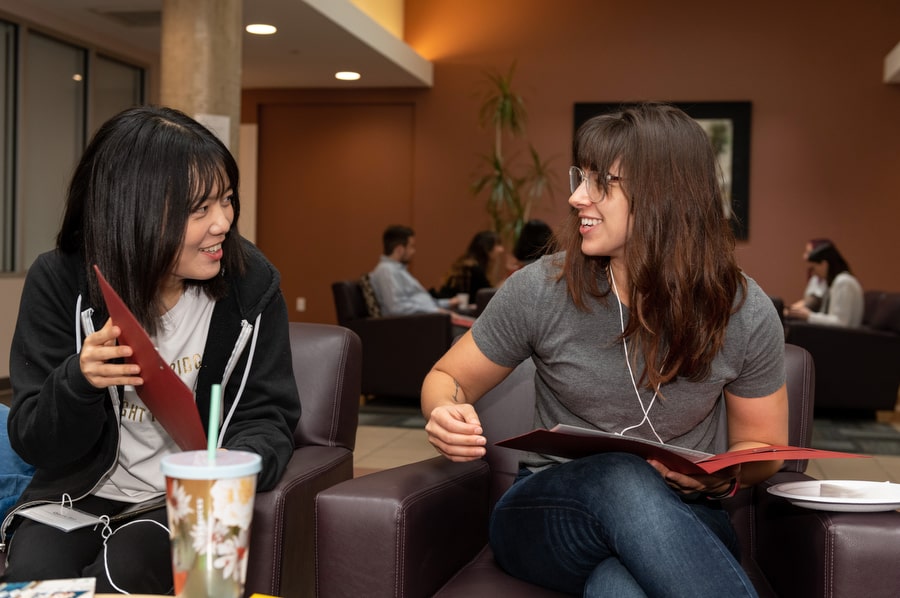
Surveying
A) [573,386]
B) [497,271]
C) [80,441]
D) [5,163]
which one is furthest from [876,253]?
[80,441]

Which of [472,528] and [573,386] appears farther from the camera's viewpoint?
[472,528]

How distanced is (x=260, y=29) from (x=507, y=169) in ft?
10.8

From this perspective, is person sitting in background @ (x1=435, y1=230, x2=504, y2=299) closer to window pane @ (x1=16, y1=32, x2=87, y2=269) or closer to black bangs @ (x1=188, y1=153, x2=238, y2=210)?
window pane @ (x1=16, y1=32, x2=87, y2=269)

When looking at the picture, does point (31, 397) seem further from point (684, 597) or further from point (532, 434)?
point (684, 597)

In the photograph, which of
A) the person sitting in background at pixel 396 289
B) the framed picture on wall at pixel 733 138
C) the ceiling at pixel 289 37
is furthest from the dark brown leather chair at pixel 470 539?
the framed picture on wall at pixel 733 138

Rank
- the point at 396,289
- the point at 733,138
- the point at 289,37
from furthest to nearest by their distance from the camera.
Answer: the point at 733,138 < the point at 289,37 < the point at 396,289

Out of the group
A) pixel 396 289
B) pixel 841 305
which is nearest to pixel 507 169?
pixel 396 289

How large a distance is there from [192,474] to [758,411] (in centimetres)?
121

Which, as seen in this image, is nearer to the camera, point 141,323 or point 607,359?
point 141,323

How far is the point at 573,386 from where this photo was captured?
1.79 metres

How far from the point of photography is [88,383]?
1427mm

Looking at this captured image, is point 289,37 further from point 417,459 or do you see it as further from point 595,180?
point 595,180

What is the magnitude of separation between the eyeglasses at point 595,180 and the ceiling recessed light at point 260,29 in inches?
217

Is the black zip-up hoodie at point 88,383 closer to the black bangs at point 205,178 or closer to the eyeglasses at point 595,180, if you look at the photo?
the black bangs at point 205,178
